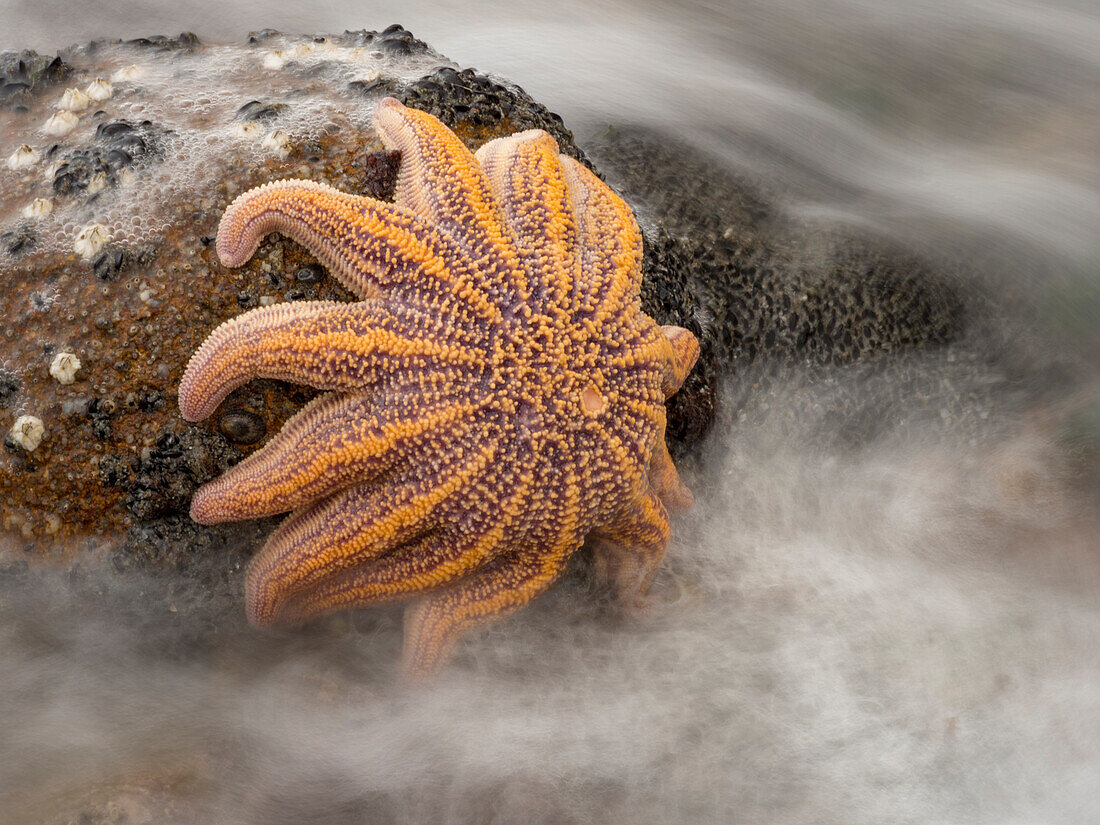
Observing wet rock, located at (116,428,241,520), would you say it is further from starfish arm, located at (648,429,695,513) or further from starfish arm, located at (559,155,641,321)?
starfish arm, located at (648,429,695,513)

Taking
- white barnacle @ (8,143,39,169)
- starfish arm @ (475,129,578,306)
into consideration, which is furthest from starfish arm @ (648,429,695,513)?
white barnacle @ (8,143,39,169)

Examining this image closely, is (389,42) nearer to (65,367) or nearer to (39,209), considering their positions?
(39,209)

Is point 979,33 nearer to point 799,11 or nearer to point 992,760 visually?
point 799,11

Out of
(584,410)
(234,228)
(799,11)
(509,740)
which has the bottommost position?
(509,740)

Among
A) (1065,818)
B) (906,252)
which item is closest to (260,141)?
(906,252)

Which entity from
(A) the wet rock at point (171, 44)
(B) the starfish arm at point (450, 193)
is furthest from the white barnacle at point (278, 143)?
(A) the wet rock at point (171, 44)

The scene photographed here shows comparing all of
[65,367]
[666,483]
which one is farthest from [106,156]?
[666,483]
